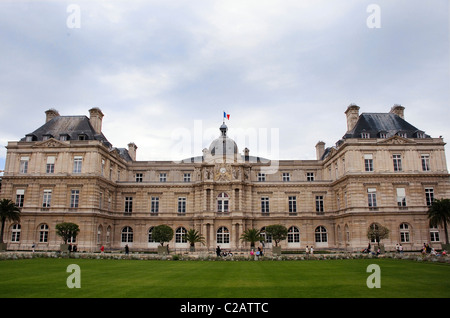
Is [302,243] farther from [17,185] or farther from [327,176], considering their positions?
[17,185]

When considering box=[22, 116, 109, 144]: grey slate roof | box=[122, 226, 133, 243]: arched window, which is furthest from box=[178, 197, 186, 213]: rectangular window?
box=[22, 116, 109, 144]: grey slate roof

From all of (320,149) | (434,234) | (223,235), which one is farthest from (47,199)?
(434,234)

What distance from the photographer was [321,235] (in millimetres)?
51438

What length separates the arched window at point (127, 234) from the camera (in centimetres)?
5206

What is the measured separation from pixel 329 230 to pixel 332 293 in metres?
39.6

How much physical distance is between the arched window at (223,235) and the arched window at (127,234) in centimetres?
1277

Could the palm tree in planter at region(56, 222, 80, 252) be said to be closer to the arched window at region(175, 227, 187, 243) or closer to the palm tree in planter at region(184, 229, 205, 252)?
the palm tree in planter at region(184, 229, 205, 252)

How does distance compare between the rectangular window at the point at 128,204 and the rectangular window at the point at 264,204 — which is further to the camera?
the rectangular window at the point at 128,204

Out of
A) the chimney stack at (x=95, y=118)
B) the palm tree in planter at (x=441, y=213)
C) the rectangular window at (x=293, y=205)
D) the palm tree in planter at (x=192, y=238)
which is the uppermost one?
the chimney stack at (x=95, y=118)

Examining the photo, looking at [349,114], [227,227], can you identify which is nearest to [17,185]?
[227,227]

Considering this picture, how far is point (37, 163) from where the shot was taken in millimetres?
45688

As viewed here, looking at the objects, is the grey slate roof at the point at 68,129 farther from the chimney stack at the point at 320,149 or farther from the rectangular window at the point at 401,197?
the rectangular window at the point at 401,197

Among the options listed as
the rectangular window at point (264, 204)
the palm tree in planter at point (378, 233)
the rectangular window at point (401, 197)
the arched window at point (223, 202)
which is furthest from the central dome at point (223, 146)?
the palm tree in planter at point (378, 233)

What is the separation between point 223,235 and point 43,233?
75.4 ft
